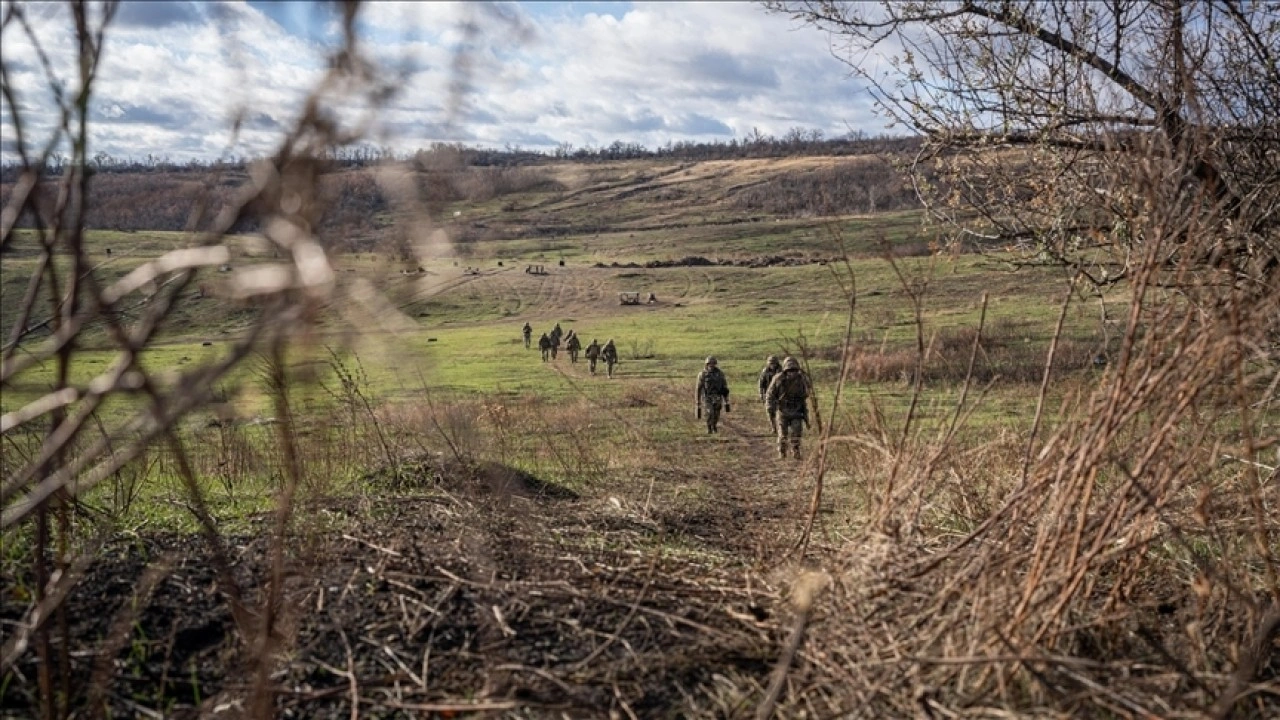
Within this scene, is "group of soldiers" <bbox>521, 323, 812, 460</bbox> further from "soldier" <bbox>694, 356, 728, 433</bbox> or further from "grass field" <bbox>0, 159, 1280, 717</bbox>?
"grass field" <bbox>0, 159, 1280, 717</bbox>

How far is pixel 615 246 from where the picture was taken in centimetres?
8756

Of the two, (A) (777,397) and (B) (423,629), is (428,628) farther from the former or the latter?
(A) (777,397)

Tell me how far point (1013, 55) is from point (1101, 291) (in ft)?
6.10

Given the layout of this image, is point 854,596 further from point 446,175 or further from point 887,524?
point 446,175

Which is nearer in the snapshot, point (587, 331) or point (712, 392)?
point (712, 392)

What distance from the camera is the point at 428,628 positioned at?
13.6 feet

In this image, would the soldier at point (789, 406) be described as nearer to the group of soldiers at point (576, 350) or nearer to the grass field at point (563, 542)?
the grass field at point (563, 542)

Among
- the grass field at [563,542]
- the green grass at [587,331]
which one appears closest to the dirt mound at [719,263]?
the green grass at [587,331]

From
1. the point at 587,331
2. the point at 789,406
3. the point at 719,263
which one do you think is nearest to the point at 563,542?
the point at 789,406

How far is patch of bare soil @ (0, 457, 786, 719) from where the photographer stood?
145 inches

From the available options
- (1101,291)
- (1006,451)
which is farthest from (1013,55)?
(1006,451)

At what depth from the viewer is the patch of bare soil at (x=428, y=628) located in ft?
12.1

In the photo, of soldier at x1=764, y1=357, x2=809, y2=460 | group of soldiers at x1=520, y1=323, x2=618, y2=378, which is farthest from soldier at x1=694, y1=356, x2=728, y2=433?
group of soldiers at x1=520, y1=323, x2=618, y2=378

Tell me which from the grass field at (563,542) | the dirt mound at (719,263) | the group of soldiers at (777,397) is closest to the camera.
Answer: the grass field at (563,542)
